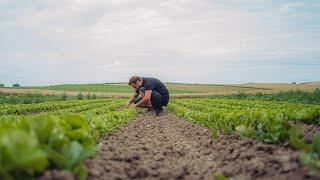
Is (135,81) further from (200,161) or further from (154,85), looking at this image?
(200,161)

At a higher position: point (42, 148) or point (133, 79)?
point (133, 79)

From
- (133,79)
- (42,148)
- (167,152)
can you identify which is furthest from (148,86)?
(42,148)

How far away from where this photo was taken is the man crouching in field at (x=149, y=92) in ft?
51.4

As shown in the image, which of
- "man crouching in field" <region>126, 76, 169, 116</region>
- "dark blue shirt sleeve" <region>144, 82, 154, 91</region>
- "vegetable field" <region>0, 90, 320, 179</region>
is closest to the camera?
"vegetable field" <region>0, 90, 320, 179</region>

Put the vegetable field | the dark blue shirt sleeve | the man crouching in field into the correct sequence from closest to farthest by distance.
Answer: the vegetable field, the man crouching in field, the dark blue shirt sleeve

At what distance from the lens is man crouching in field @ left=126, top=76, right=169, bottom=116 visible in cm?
1567

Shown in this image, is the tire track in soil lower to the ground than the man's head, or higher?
lower

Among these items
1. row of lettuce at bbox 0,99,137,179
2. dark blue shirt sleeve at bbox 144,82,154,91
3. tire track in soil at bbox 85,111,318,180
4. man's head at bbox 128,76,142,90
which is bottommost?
tire track in soil at bbox 85,111,318,180

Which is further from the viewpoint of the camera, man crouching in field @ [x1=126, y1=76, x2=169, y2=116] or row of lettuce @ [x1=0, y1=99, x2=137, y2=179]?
man crouching in field @ [x1=126, y1=76, x2=169, y2=116]

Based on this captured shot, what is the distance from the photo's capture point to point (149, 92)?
51.6 ft

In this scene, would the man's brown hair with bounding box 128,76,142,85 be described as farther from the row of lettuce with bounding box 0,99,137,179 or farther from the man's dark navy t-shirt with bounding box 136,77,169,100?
the row of lettuce with bounding box 0,99,137,179

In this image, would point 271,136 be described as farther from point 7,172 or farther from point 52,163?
point 7,172

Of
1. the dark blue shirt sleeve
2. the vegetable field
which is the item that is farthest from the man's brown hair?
the vegetable field

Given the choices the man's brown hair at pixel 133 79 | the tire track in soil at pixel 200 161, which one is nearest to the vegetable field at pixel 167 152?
the tire track in soil at pixel 200 161
